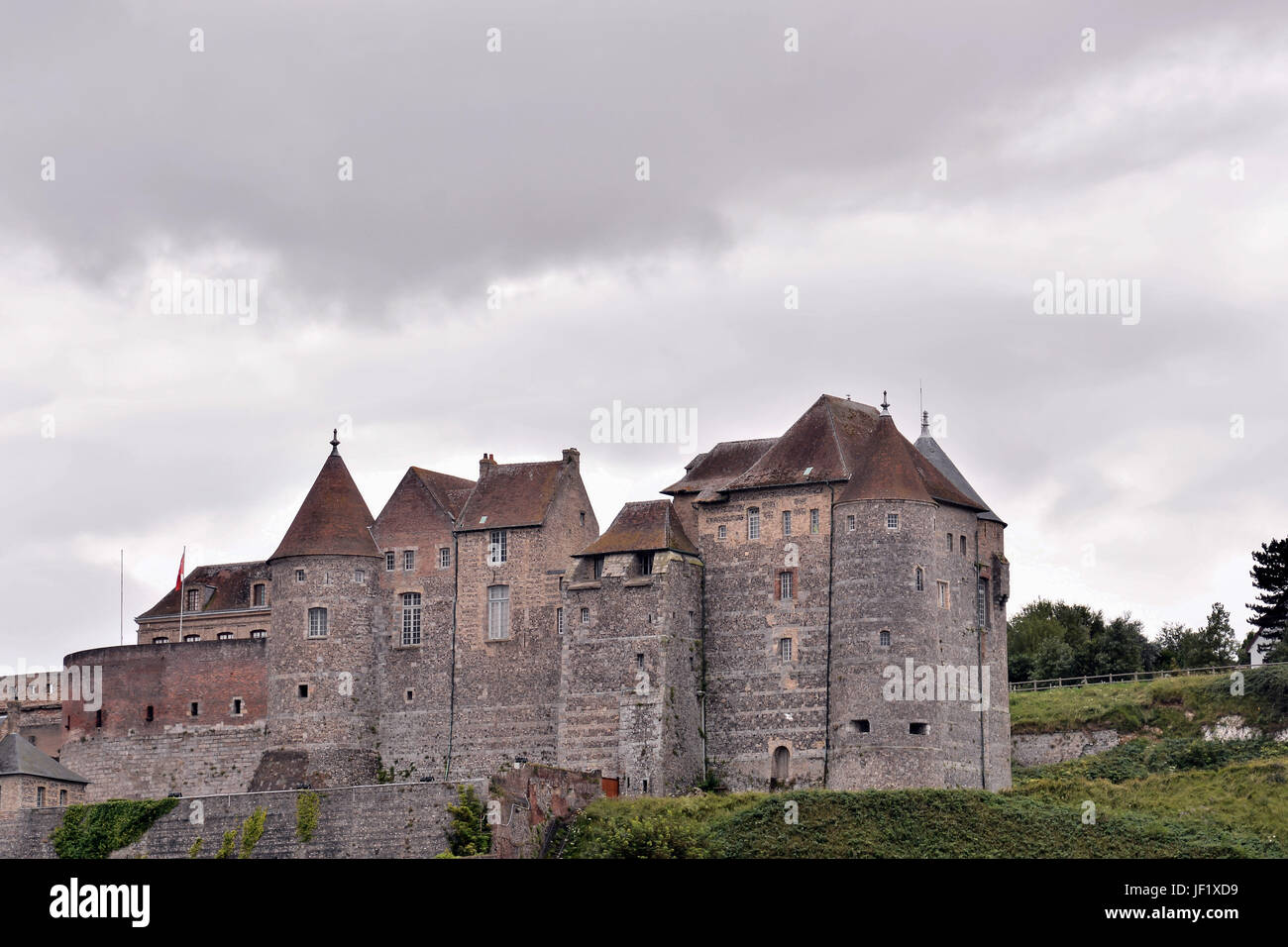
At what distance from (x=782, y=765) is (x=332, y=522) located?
19.5 m

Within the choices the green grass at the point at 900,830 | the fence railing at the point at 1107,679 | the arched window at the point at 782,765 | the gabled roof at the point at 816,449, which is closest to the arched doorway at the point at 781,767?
the arched window at the point at 782,765

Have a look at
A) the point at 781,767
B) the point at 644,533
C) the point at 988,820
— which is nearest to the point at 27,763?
the point at 644,533

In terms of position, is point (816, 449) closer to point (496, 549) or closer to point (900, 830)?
point (496, 549)

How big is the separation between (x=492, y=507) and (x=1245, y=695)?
2765 centimetres

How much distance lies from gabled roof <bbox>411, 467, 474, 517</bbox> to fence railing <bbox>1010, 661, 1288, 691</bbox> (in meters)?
23.6

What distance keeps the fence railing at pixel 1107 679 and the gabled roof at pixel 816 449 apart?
1598 cm

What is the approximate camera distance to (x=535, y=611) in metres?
82.7

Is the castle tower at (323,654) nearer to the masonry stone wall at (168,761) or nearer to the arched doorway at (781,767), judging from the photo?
the masonry stone wall at (168,761)

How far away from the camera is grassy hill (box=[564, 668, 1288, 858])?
69.9 m

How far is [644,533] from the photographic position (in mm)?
80188

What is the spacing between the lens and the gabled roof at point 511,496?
83750 mm

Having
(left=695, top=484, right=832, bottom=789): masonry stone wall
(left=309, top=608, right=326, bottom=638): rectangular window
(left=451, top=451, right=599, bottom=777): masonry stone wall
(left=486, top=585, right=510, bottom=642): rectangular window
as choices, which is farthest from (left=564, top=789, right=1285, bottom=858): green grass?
(left=309, top=608, right=326, bottom=638): rectangular window
